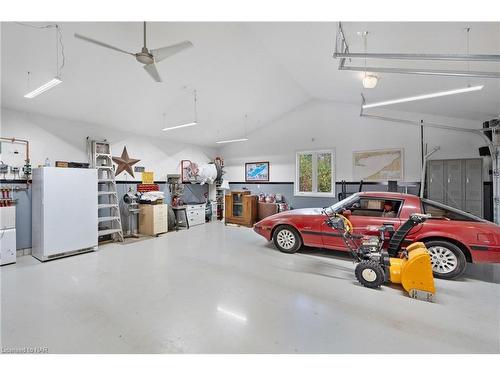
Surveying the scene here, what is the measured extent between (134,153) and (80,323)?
5.05m

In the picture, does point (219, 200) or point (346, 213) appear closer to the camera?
point (346, 213)

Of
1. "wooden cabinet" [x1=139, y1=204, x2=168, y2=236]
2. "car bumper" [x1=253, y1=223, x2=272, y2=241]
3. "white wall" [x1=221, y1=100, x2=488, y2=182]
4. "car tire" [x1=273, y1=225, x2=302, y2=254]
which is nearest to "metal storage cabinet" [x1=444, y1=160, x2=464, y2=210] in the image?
"white wall" [x1=221, y1=100, x2=488, y2=182]

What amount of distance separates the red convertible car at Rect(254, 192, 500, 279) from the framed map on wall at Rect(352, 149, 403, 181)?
255cm

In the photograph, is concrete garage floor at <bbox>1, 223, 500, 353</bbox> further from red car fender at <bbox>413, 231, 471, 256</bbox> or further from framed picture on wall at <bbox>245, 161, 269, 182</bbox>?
framed picture on wall at <bbox>245, 161, 269, 182</bbox>

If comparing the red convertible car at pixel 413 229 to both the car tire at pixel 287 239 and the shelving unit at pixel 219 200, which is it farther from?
the shelving unit at pixel 219 200

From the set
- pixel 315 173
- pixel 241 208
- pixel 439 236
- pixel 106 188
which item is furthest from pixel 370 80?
pixel 106 188

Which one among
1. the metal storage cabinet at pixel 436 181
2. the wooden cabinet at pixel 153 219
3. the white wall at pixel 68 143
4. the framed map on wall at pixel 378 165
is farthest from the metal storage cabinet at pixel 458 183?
the white wall at pixel 68 143

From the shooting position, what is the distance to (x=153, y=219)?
6.22 m

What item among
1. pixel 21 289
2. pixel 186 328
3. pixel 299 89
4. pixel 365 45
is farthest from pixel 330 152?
pixel 21 289

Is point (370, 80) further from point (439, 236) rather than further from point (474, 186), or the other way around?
point (474, 186)

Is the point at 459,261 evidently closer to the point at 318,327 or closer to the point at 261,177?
the point at 318,327

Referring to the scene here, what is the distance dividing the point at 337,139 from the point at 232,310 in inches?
233

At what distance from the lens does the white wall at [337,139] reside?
5.65 m

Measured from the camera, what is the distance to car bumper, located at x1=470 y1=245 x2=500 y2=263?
3.19 metres
